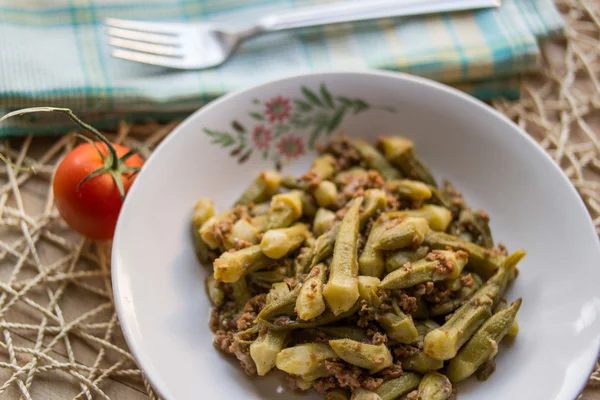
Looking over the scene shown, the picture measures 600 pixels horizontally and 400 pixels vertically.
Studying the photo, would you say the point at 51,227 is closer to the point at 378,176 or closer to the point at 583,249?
the point at 378,176

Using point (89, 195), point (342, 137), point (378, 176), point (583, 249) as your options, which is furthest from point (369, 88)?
point (89, 195)

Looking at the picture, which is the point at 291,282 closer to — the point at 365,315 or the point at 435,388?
the point at 365,315

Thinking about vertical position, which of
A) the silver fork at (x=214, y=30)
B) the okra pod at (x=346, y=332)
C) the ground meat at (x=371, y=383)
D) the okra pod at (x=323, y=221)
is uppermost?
the silver fork at (x=214, y=30)

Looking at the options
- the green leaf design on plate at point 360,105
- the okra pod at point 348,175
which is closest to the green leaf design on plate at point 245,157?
the okra pod at point 348,175

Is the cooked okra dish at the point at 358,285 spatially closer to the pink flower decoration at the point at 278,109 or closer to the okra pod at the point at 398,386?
the okra pod at the point at 398,386

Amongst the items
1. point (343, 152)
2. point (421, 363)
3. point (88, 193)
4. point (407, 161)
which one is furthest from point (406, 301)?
point (88, 193)
